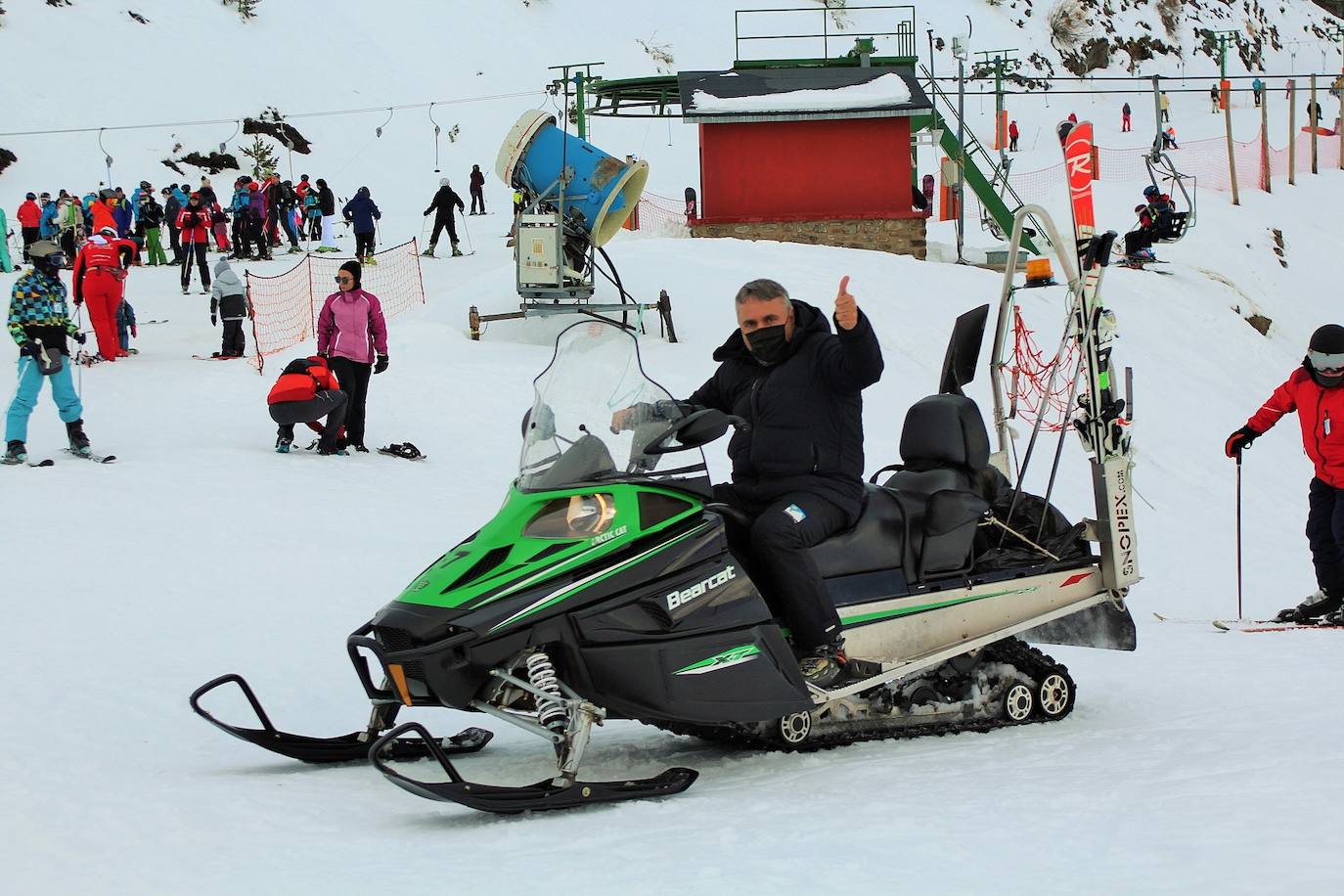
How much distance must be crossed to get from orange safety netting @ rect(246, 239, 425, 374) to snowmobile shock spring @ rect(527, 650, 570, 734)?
442 inches

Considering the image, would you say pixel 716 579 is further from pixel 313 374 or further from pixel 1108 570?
pixel 313 374

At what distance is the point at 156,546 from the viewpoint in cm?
842

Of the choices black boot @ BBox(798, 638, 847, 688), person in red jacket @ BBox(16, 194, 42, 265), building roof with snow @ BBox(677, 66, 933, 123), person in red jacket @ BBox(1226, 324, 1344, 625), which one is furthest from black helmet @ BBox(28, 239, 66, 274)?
person in red jacket @ BBox(16, 194, 42, 265)

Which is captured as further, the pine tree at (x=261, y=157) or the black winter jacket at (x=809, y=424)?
the pine tree at (x=261, y=157)

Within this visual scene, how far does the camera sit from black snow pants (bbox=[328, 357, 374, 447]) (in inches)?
464

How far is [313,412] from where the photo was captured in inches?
443

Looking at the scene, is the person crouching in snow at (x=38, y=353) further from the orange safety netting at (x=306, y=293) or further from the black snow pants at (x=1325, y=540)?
the black snow pants at (x=1325, y=540)

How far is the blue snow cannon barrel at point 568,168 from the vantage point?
619 inches

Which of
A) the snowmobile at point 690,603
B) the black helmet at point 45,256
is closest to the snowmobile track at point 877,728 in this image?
the snowmobile at point 690,603

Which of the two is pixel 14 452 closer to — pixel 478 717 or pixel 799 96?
pixel 478 717

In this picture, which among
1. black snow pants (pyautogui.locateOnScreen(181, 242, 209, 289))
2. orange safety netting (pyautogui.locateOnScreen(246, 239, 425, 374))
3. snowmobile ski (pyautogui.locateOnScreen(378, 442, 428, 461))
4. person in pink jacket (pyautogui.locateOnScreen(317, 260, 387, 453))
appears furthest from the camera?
black snow pants (pyautogui.locateOnScreen(181, 242, 209, 289))

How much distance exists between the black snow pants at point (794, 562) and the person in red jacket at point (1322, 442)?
14.3 feet

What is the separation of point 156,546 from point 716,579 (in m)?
4.96

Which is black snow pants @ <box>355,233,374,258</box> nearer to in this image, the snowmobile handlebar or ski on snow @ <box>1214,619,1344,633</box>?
ski on snow @ <box>1214,619,1344,633</box>
